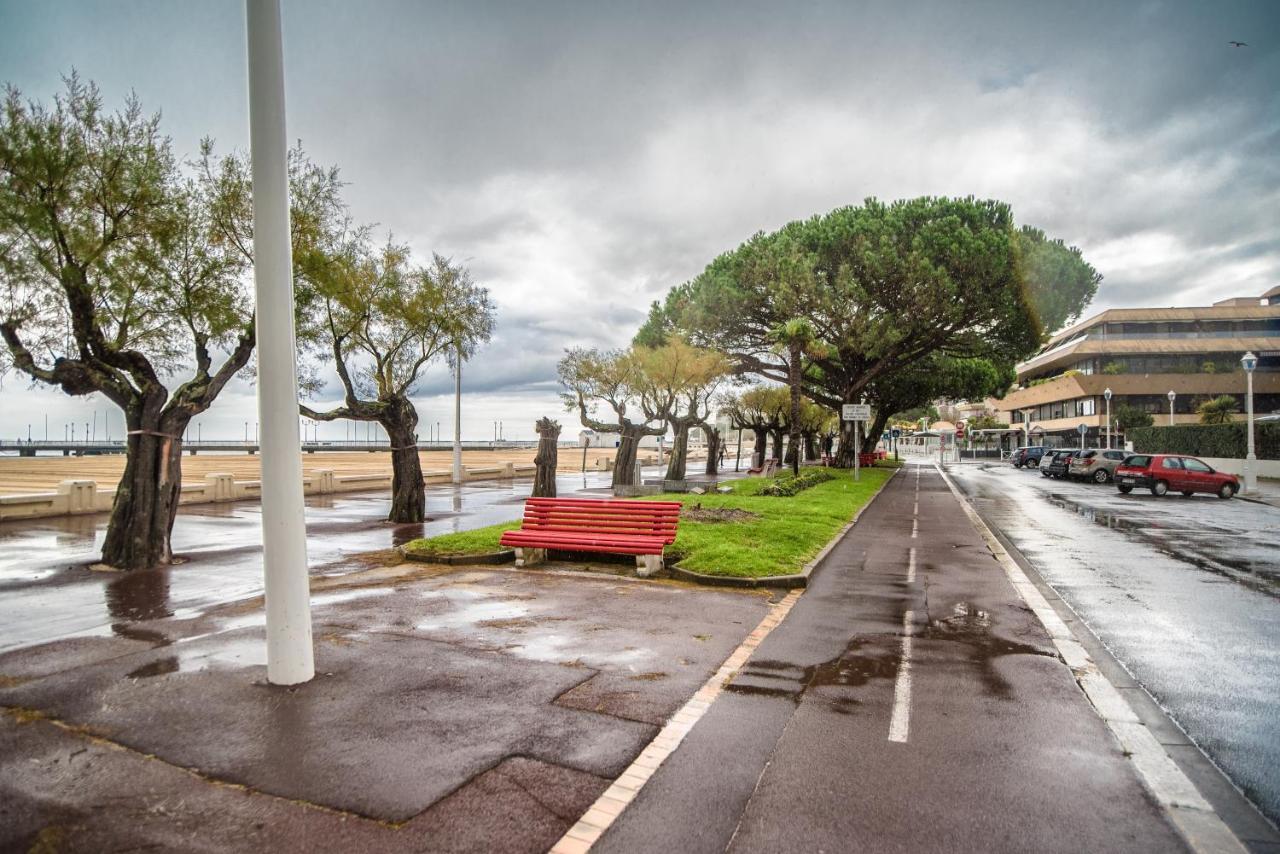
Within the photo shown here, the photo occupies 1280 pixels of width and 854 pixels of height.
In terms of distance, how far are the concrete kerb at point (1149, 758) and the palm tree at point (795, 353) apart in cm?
2201

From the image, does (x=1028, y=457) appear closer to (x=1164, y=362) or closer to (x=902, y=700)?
(x=1164, y=362)

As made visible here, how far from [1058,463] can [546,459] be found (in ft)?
102

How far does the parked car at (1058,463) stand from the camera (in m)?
38.4

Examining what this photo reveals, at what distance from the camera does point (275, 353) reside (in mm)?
5352

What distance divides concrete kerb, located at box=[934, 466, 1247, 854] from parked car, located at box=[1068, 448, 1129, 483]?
32811mm

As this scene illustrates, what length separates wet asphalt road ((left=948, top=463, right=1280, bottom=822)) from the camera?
16.1 feet

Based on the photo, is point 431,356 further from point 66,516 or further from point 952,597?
point 952,597

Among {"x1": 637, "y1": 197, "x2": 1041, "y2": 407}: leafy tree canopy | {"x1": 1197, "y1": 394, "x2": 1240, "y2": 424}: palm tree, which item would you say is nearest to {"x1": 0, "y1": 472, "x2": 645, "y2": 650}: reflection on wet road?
{"x1": 637, "y1": 197, "x2": 1041, "y2": 407}: leafy tree canopy

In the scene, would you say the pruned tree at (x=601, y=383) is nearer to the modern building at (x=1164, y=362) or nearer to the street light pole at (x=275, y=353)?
the street light pole at (x=275, y=353)

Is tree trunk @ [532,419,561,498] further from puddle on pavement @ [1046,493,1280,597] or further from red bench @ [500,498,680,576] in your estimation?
puddle on pavement @ [1046,493,1280,597]

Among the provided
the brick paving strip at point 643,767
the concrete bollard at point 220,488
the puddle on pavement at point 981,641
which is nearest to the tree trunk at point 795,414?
the concrete bollard at point 220,488

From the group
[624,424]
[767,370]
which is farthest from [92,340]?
[767,370]

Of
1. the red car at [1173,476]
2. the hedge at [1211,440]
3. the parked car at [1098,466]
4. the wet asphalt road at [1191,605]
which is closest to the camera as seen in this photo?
the wet asphalt road at [1191,605]

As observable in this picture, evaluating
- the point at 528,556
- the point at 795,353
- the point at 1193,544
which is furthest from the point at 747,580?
the point at 795,353
